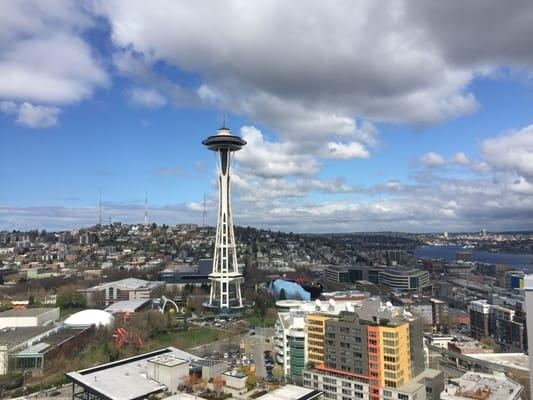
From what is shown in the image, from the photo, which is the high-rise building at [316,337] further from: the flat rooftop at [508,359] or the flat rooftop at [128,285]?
the flat rooftop at [128,285]

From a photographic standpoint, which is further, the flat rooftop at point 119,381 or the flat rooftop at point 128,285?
the flat rooftop at point 128,285

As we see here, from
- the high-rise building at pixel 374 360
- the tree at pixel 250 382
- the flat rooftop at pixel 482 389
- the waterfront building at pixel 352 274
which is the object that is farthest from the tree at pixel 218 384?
the waterfront building at pixel 352 274

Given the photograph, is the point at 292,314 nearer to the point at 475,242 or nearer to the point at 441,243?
the point at 475,242

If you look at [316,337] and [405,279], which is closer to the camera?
[316,337]

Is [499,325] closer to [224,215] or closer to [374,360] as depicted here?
[374,360]

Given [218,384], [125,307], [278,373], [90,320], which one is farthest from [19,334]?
[278,373]

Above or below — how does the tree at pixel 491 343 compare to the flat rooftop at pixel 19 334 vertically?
below

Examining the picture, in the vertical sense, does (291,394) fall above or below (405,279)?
above
